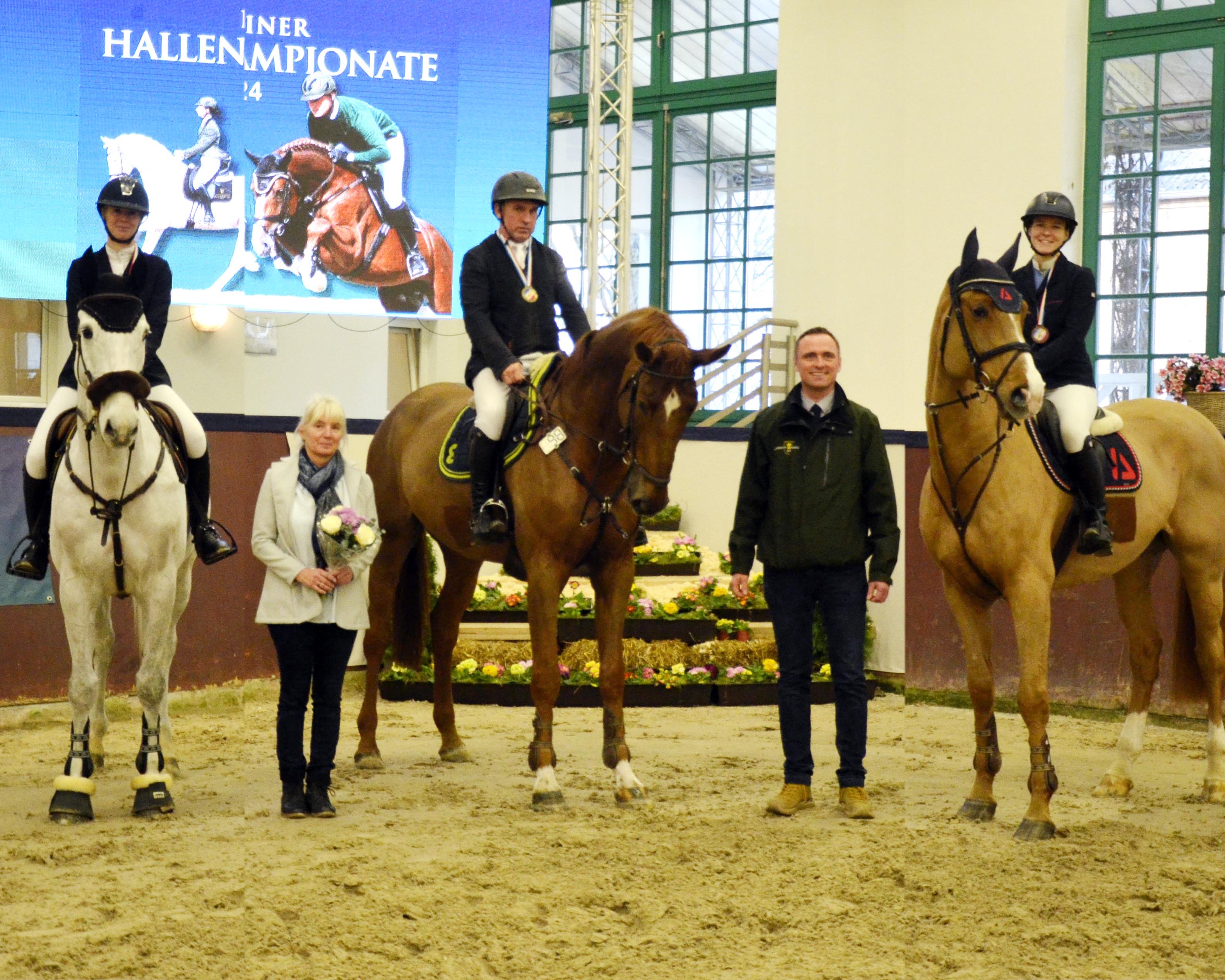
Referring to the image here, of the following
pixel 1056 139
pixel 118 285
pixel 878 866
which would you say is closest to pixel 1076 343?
pixel 878 866

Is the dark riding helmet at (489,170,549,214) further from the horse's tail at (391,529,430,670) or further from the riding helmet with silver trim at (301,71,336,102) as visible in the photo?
the riding helmet with silver trim at (301,71,336,102)

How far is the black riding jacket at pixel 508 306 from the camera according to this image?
20.1 feet

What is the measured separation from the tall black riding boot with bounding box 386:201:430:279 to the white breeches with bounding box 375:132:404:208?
0.06 meters

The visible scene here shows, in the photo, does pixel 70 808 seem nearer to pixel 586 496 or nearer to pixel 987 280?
pixel 586 496

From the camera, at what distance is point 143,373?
5789 millimetres

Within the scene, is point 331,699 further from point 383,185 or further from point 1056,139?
point 1056,139

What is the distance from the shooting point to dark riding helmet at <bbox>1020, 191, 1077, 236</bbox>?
5840 millimetres

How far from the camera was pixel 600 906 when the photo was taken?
413 cm

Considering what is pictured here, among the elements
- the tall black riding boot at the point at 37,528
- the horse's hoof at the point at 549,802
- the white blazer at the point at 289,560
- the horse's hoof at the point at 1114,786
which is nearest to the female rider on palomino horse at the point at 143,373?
the tall black riding boot at the point at 37,528

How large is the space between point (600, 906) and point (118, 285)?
3.05 meters

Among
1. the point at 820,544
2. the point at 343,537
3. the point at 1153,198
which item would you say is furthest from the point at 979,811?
the point at 1153,198

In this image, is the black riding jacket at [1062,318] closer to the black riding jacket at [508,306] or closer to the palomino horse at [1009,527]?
the palomino horse at [1009,527]

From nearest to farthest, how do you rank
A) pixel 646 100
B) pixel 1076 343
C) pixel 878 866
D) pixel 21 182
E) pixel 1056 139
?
pixel 878 866
pixel 1076 343
pixel 21 182
pixel 1056 139
pixel 646 100

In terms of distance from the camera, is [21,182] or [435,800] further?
[21,182]
